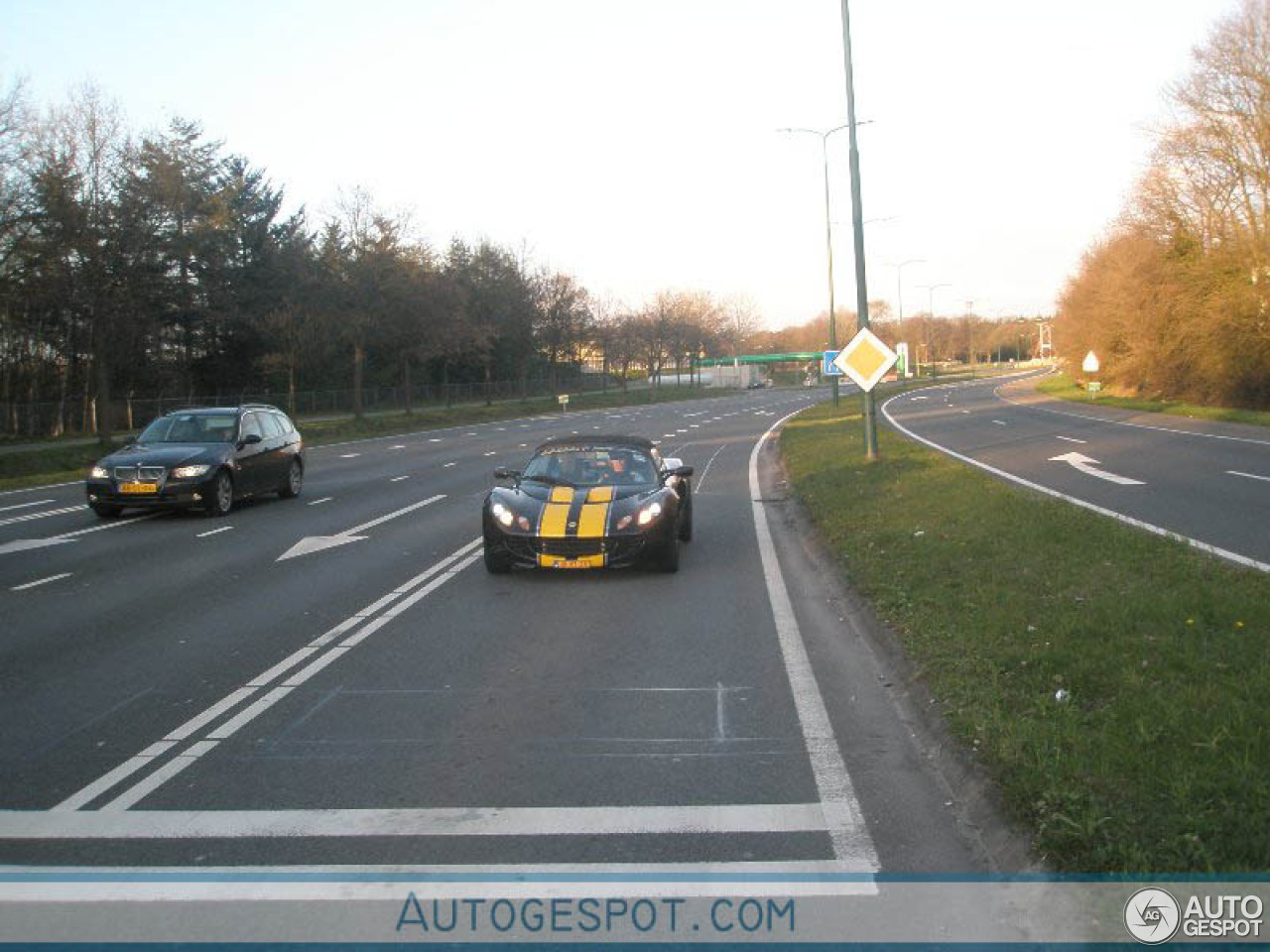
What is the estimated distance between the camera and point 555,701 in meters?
6.69

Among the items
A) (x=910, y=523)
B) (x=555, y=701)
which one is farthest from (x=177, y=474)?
(x=555, y=701)

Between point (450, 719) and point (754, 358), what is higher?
point (754, 358)

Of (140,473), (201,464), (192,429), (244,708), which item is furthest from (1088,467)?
(244,708)

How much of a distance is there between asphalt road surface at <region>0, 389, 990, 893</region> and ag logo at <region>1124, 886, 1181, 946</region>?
25.4 inches

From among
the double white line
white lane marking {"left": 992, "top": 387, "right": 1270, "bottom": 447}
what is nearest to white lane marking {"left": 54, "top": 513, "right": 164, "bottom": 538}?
the double white line

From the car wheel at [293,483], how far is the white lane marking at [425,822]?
14.6 metres

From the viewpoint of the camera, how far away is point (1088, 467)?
2042cm

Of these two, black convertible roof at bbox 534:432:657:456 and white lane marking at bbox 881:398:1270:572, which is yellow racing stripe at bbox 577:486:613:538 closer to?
black convertible roof at bbox 534:432:657:456

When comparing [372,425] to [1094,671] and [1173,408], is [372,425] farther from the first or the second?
[1094,671]

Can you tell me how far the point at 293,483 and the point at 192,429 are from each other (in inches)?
84.9

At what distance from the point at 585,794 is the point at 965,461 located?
60.8 feet

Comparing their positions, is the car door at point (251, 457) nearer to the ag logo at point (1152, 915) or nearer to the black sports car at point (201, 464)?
the black sports car at point (201, 464)

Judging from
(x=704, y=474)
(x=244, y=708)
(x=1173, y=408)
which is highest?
(x=1173, y=408)

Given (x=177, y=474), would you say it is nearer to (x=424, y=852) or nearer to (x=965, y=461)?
(x=424, y=852)
